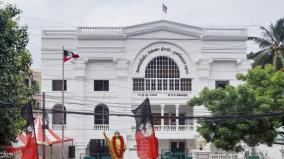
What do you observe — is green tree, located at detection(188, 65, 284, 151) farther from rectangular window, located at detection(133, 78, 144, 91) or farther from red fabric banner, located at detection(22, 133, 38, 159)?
rectangular window, located at detection(133, 78, 144, 91)

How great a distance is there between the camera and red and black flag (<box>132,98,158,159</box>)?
14.9 metres

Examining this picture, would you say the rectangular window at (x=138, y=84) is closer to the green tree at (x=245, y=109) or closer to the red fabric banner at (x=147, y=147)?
the green tree at (x=245, y=109)

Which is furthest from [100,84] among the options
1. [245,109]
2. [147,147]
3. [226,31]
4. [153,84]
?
[147,147]

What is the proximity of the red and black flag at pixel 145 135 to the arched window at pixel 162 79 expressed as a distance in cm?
3043

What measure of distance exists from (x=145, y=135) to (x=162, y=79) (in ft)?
102

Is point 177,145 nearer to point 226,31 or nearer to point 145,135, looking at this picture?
point 226,31

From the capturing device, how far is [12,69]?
758 inches

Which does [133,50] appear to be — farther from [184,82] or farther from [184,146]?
[184,146]

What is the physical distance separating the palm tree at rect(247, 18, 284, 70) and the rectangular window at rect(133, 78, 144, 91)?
31.8ft

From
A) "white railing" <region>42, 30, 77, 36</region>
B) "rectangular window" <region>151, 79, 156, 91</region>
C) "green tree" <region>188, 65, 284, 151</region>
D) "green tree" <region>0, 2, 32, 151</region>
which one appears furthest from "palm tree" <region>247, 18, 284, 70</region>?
"green tree" <region>0, 2, 32, 151</region>

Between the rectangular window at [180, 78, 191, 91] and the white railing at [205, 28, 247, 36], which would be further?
the rectangular window at [180, 78, 191, 91]

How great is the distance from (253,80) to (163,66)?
55.7 feet

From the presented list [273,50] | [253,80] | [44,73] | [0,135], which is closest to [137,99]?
[44,73]

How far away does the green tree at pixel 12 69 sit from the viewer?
61.7ft
